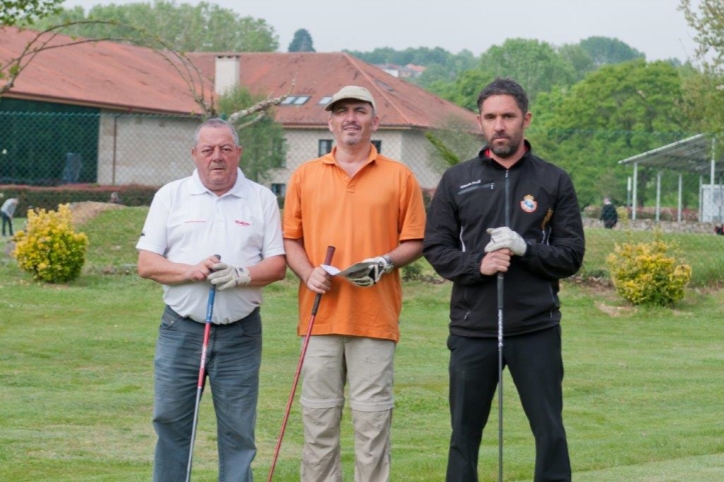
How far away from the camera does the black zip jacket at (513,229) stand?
525 centimetres

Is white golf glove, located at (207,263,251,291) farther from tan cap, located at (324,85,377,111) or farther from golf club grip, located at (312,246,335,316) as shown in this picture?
tan cap, located at (324,85,377,111)

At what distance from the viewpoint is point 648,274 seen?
14.7 metres

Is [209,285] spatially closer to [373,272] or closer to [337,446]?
A: [373,272]

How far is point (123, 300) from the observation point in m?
14.1

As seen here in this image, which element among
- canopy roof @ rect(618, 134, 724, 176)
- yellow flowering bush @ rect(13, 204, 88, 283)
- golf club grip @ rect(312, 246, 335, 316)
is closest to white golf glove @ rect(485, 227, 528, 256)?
golf club grip @ rect(312, 246, 335, 316)

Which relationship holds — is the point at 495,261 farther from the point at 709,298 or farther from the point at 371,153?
the point at 709,298

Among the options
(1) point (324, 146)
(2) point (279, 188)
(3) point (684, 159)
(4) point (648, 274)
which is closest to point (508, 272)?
(4) point (648, 274)

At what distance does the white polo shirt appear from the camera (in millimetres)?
5516

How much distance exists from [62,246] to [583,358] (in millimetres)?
6556

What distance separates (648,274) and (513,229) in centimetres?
979

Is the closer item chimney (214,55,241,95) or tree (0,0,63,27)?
tree (0,0,63,27)

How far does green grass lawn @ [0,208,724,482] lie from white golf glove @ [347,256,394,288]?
1.73 meters

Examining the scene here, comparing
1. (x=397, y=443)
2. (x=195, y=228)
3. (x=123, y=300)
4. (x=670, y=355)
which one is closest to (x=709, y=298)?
(x=670, y=355)

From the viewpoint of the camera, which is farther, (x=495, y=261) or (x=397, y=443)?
(x=397, y=443)
